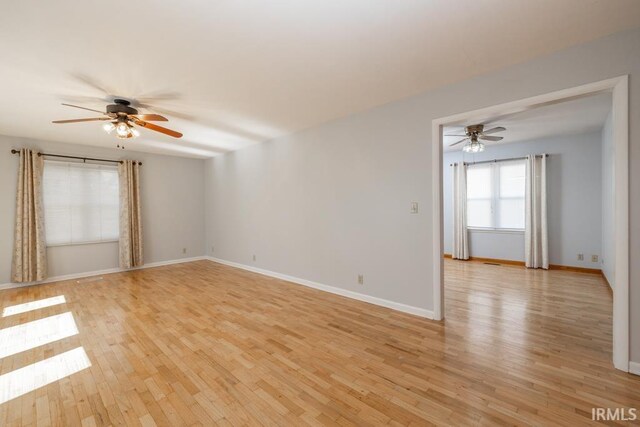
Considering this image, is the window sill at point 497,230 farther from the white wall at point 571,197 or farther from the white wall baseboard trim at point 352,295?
the white wall baseboard trim at point 352,295

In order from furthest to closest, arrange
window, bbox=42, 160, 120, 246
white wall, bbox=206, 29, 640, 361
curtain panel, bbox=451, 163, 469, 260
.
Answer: curtain panel, bbox=451, 163, 469, 260 → window, bbox=42, 160, 120, 246 → white wall, bbox=206, 29, 640, 361

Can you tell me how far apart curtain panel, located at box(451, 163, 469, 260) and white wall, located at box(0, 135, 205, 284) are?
637 cm

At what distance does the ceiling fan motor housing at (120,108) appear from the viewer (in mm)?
3051

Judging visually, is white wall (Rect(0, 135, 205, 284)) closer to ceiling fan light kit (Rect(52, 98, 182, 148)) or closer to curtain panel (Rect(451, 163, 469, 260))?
ceiling fan light kit (Rect(52, 98, 182, 148))

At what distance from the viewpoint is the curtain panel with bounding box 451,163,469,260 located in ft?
21.2

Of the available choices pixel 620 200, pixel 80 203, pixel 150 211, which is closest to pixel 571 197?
pixel 620 200

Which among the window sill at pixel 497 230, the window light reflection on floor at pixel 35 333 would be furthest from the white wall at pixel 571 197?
the window light reflection on floor at pixel 35 333

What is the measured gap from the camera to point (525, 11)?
1.83m

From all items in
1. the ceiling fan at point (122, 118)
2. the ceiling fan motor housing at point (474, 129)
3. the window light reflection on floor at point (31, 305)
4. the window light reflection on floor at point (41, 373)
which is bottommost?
the window light reflection on floor at point (41, 373)

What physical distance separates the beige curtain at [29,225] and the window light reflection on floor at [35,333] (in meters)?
2.18

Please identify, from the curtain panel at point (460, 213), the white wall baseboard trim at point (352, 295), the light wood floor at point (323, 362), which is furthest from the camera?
the curtain panel at point (460, 213)

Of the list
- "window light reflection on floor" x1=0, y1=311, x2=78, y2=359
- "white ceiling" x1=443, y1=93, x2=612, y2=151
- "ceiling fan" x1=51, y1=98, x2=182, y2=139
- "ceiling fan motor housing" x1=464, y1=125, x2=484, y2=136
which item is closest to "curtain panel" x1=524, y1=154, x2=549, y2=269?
"white ceiling" x1=443, y1=93, x2=612, y2=151

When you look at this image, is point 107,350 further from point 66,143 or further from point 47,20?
point 66,143

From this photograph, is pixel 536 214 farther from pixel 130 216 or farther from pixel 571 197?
pixel 130 216
